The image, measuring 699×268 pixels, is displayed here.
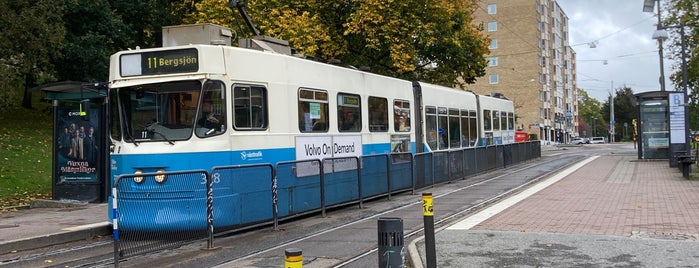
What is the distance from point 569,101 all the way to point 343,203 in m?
108

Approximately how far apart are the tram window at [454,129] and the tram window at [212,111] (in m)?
12.6

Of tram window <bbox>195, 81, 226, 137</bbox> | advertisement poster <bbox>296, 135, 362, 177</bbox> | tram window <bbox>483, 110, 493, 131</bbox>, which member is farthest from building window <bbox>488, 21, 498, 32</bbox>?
tram window <bbox>195, 81, 226, 137</bbox>

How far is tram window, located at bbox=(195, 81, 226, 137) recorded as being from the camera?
9.84 meters

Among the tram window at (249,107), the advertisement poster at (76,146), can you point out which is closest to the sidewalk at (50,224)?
the advertisement poster at (76,146)

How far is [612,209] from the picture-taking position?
455 inches

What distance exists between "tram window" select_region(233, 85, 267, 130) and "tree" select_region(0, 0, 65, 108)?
13.8 meters

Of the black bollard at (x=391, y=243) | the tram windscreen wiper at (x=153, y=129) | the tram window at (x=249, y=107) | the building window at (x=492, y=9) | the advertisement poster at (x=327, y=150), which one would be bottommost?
the black bollard at (x=391, y=243)

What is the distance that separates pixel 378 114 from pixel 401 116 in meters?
1.65

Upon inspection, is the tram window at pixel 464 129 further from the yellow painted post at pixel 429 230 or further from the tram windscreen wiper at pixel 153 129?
the yellow painted post at pixel 429 230

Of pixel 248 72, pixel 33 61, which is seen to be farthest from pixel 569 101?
pixel 248 72

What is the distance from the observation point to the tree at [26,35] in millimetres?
21172

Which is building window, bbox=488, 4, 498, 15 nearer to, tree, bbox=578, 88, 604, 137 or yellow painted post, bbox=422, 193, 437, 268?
tree, bbox=578, 88, 604, 137

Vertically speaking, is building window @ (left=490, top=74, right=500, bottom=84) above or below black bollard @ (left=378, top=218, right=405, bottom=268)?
above

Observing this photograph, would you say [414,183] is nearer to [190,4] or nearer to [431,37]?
[431,37]
